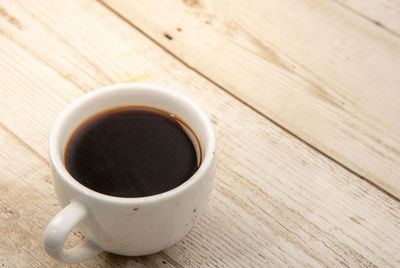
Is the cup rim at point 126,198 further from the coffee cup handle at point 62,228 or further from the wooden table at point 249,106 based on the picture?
the wooden table at point 249,106

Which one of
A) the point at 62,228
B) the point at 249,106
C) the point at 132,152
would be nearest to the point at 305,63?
the point at 249,106

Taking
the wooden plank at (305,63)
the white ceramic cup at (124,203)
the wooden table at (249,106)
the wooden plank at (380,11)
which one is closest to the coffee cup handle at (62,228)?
the white ceramic cup at (124,203)

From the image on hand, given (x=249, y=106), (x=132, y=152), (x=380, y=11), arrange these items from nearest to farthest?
1. (x=132, y=152)
2. (x=249, y=106)
3. (x=380, y=11)

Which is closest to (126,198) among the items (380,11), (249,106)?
(249,106)

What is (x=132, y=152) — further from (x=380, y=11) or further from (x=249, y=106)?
(x=380, y=11)

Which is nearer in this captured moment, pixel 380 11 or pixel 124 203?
pixel 124 203

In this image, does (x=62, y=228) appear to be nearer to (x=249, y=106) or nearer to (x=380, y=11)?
(x=249, y=106)

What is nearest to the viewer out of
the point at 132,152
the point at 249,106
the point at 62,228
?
the point at 62,228
